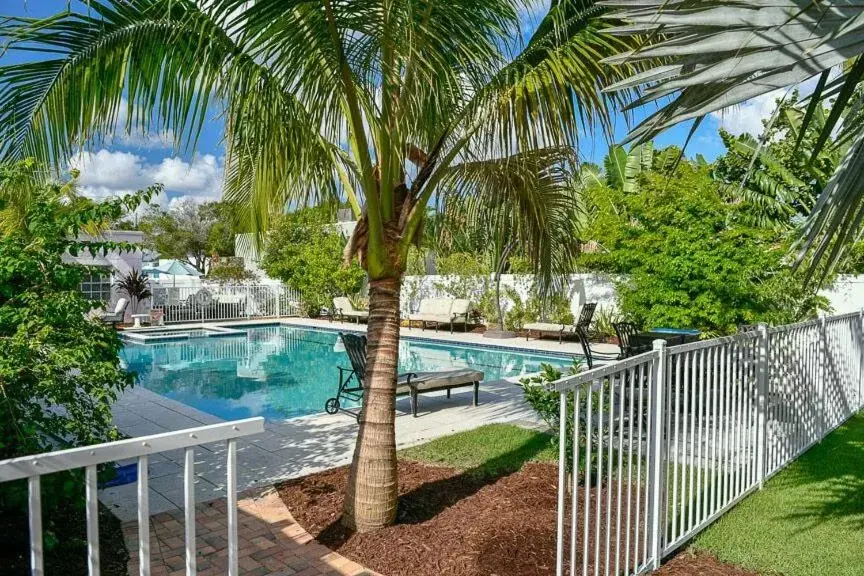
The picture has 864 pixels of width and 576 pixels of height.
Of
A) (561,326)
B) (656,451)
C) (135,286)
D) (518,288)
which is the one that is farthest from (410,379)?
(135,286)

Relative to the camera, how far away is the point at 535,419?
9.00 meters

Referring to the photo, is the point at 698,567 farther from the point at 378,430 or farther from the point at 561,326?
the point at 561,326

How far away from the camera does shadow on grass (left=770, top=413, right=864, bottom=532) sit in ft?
17.3

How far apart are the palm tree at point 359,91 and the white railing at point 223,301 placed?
23.7 m

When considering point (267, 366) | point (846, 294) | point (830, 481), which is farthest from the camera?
point (267, 366)

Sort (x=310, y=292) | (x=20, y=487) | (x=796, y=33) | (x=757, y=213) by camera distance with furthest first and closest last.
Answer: (x=310, y=292) < (x=757, y=213) < (x=20, y=487) < (x=796, y=33)

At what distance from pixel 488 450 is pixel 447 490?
1.51 meters

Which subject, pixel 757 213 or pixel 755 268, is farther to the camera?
pixel 757 213

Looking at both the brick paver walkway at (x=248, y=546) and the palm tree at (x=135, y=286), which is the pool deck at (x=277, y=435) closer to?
the brick paver walkway at (x=248, y=546)

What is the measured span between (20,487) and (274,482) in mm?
3127

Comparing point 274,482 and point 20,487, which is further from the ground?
point 20,487

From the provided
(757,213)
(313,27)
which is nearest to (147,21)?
(313,27)

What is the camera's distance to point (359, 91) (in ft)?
14.8

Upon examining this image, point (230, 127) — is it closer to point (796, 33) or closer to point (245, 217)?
point (245, 217)
